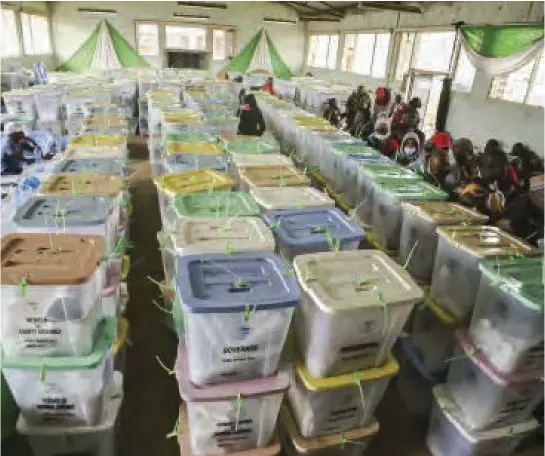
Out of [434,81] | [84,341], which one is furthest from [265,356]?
[434,81]

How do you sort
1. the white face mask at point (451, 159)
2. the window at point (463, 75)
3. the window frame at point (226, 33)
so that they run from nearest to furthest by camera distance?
the white face mask at point (451, 159)
the window at point (463, 75)
the window frame at point (226, 33)

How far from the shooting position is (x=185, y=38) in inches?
582

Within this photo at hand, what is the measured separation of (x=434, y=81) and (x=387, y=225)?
20.5 ft

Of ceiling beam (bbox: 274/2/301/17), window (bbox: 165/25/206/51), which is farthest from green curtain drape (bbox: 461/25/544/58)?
A: window (bbox: 165/25/206/51)

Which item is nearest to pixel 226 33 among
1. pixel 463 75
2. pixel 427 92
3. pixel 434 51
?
pixel 434 51

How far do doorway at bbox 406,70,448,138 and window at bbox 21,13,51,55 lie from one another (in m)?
9.65

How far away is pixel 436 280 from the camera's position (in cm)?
246

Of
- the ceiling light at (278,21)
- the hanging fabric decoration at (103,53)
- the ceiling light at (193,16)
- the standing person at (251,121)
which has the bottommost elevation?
the standing person at (251,121)

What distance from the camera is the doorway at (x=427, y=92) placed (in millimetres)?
8064

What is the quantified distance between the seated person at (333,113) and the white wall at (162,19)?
339 inches

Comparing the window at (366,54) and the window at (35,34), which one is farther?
the window at (35,34)

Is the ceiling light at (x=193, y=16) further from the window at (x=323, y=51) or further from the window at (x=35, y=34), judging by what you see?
the window at (x=35, y=34)

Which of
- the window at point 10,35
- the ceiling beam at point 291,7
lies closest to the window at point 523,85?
the ceiling beam at point 291,7

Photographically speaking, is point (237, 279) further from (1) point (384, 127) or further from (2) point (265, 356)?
(1) point (384, 127)
